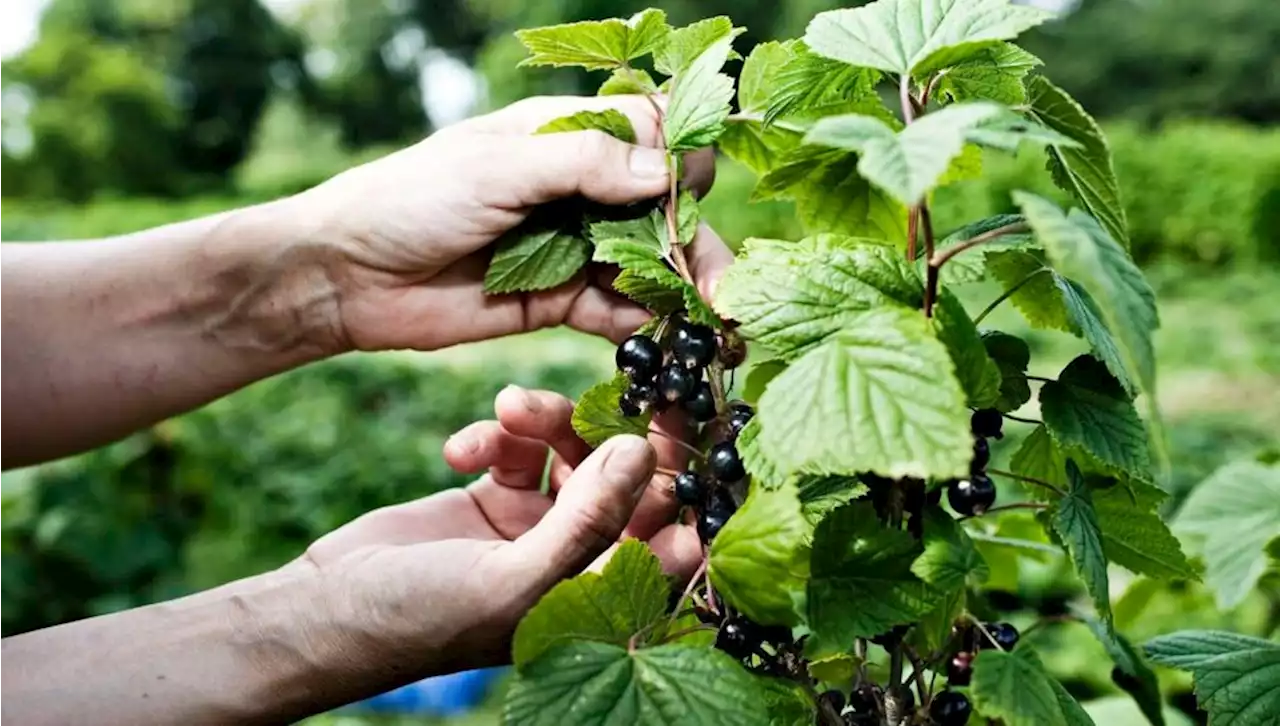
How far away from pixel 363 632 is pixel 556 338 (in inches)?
292

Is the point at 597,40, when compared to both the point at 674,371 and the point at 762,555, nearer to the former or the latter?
the point at 674,371

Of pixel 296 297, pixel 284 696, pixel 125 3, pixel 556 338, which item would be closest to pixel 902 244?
pixel 284 696

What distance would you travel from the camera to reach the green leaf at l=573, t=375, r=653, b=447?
0.91 meters

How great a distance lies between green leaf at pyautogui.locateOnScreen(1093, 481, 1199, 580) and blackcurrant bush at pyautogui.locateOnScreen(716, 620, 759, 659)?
0.29 metres

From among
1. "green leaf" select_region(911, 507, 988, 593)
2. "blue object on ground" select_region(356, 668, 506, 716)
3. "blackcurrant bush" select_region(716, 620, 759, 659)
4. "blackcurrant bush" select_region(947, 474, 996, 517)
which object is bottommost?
"blue object on ground" select_region(356, 668, 506, 716)

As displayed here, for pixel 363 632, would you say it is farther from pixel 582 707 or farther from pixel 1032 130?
pixel 1032 130

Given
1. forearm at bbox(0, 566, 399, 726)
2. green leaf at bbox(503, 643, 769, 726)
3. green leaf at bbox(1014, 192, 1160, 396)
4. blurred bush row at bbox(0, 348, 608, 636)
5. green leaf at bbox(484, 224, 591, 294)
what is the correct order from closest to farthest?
green leaf at bbox(1014, 192, 1160, 396), green leaf at bbox(503, 643, 769, 726), forearm at bbox(0, 566, 399, 726), green leaf at bbox(484, 224, 591, 294), blurred bush row at bbox(0, 348, 608, 636)

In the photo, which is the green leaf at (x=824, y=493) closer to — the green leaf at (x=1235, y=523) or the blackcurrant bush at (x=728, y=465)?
the blackcurrant bush at (x=728, y=465)

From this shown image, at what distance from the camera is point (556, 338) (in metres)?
8.38

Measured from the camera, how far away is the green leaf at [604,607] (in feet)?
2.32

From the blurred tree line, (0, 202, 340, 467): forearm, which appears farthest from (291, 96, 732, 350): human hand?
the blurred tree line

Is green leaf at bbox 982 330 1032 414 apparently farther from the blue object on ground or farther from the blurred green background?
the blue object on ground

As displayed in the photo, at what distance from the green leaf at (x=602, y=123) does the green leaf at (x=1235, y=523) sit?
2.25 ft

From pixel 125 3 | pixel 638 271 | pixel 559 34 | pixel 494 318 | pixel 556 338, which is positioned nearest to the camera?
pixel 638 271
